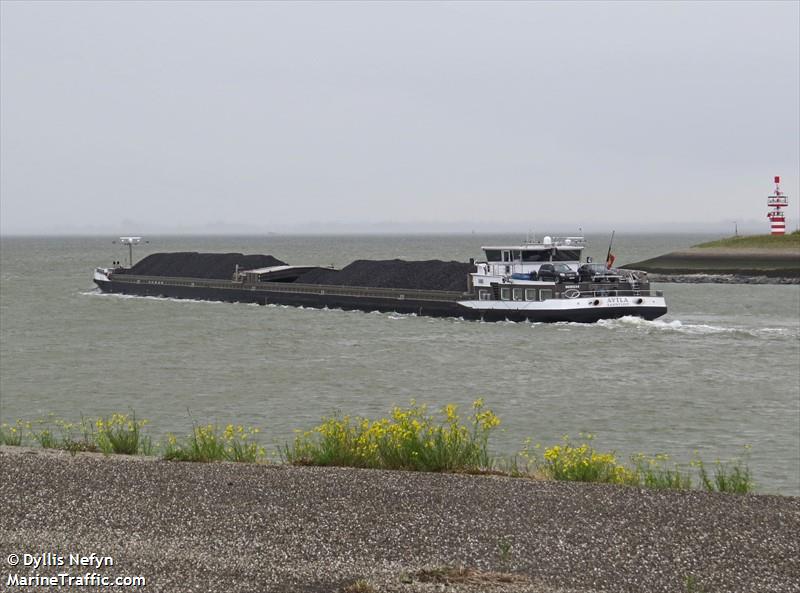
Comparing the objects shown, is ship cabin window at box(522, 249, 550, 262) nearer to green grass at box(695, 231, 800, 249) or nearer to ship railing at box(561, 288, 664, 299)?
ship railing at box(561, 288, 664, 299)

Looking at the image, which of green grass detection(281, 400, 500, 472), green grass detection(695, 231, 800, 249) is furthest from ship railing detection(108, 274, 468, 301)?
green grass detection(695, 231, 800, 249)

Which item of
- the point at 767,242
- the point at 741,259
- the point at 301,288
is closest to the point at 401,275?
the point at 301,288

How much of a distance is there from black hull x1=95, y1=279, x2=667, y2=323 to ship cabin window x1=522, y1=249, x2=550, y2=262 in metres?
4.46

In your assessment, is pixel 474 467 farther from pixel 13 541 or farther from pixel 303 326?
pixel 303 326

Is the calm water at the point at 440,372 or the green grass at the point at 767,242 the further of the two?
the green grass at the point at 767,242

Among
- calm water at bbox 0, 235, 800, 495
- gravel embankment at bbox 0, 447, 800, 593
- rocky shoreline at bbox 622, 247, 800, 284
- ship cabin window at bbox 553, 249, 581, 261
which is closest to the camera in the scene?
gravel embankment at bbox 0, 447, 800, 593

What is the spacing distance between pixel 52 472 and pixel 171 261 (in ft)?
245

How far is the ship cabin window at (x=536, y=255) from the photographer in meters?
54.4

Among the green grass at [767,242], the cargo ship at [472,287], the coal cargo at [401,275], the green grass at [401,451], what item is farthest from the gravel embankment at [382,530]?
the green grass at [767,242]

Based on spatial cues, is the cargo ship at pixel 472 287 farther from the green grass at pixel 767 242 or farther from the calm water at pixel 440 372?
the green grass at pixel 767 242

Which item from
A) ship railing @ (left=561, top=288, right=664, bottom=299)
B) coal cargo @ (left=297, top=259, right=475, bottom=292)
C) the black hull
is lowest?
the black hull

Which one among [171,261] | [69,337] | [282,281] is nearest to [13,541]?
[69,337]

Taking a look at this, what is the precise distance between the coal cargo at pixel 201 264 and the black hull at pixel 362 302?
3.56 m

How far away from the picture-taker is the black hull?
49312 millimetres
